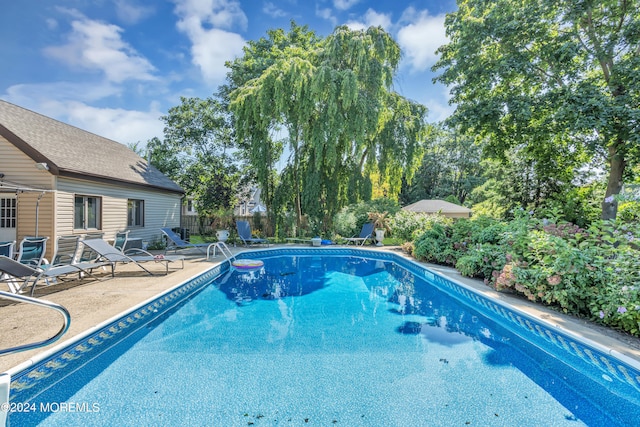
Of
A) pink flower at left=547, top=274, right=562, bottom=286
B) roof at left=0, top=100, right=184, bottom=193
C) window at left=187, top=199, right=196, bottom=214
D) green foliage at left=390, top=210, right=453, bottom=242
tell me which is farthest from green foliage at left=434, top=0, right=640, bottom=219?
→ window at left=187, top=199, right=196, bottom=214

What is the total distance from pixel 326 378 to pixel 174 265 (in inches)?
240

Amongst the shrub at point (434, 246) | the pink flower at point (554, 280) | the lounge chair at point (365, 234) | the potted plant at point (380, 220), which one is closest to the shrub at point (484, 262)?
the shrub at point (434, 246)

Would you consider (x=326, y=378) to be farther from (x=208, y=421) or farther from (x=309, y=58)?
(x=309, y=58)

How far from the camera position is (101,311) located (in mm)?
4102

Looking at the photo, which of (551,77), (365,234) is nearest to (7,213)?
(365,234)

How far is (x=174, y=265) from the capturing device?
781cm

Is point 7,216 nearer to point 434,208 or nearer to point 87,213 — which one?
point 87,213

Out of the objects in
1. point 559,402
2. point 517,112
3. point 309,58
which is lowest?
point 559,402

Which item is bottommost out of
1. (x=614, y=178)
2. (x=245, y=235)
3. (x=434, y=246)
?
(x=434, y=246)

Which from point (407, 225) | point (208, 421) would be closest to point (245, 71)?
A: point (407, 225)

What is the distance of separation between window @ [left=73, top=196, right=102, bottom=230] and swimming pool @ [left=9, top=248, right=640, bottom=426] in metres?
5.69

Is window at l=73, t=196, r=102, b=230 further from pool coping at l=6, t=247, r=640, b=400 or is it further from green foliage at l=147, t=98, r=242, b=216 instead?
green foliage at l=147, t=98, r=242, b=216

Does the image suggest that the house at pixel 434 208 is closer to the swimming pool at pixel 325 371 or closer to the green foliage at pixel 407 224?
the green foliage at pixel 407 224

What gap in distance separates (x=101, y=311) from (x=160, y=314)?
2.77 feet
